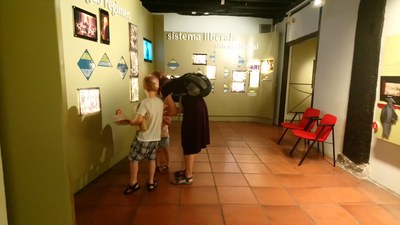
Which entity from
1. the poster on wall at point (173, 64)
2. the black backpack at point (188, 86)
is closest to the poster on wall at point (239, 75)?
the poster on wall at point (173, 64)

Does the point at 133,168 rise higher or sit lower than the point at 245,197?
higher

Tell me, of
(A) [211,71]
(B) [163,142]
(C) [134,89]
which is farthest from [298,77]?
(B) [163,142]

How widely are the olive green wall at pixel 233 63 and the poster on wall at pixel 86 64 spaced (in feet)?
14.2

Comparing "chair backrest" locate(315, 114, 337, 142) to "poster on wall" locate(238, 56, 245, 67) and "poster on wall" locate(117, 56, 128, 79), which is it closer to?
"poster on wall" locate(117, 56, 128, 79)

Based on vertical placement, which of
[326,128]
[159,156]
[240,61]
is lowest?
[159,156]

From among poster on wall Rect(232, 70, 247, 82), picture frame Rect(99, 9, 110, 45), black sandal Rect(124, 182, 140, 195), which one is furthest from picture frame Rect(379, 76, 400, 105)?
poster on wall Rect(232, 70, 247, 82)

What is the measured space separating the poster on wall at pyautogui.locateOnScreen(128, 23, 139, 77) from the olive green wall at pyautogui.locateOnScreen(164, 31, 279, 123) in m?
2.88

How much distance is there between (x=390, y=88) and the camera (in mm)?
2992

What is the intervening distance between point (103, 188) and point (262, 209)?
186 centimetres

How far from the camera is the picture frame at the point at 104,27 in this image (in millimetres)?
3109

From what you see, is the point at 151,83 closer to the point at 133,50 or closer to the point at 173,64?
the point at 133,50

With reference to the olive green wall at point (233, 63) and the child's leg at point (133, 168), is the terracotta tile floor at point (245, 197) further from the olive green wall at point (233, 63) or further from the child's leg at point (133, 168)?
the olive green wall at point (233, 63)

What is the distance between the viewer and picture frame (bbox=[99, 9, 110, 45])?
3109mm

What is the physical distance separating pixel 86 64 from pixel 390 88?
357cm
